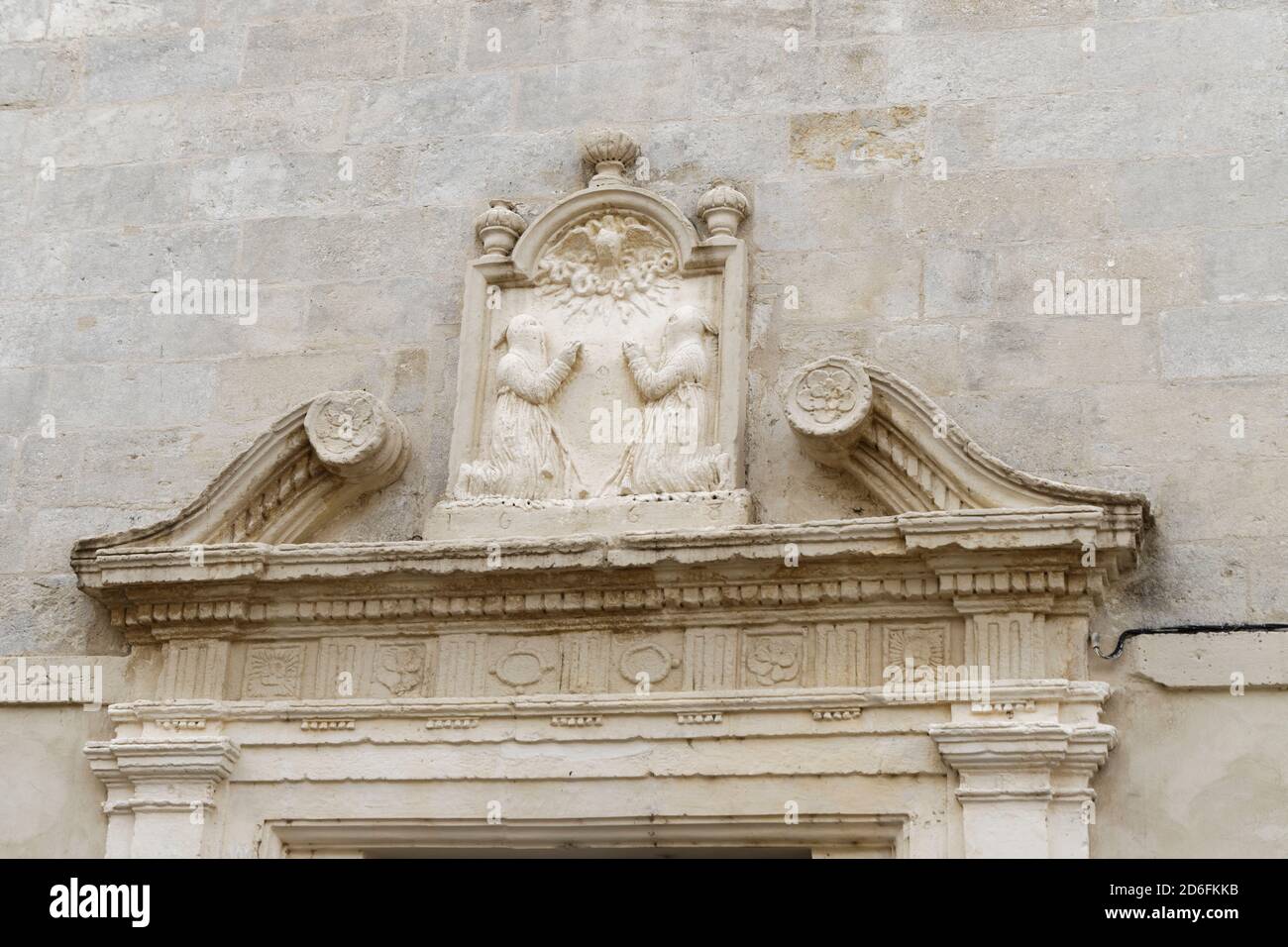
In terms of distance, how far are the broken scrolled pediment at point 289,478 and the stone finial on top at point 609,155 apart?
106cm

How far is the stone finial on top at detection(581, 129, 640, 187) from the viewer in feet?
22.6

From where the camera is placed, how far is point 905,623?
6.18m

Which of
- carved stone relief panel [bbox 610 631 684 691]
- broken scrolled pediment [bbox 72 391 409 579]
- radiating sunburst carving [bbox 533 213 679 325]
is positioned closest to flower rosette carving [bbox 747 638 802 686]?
carved stone relief panel [bbox 610 631 684 691]

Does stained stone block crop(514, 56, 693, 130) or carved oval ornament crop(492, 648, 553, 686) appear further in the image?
stained stone block crop(514, 56, 693, 130)

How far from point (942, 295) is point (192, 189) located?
8.75ft

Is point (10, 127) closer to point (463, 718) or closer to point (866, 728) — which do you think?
point (463, 718)

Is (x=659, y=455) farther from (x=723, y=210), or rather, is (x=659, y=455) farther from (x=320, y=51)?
(x=320, y=51)

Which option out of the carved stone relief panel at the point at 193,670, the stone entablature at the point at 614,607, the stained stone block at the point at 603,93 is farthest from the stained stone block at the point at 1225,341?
the carved stone relief panel at the point at 193,670

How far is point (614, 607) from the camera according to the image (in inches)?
249

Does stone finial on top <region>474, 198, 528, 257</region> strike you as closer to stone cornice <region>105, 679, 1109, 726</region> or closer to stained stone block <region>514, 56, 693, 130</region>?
stained stone block <region>514, 56, 693, 130</region>

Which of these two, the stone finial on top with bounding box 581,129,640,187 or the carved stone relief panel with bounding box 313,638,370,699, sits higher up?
the stone finial on top with bounding box 581,129,640,187

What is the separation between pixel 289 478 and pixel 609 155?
58.4 inches

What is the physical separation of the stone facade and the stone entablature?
0.05 ft

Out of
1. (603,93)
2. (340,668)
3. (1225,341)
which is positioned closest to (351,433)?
(340,668)
